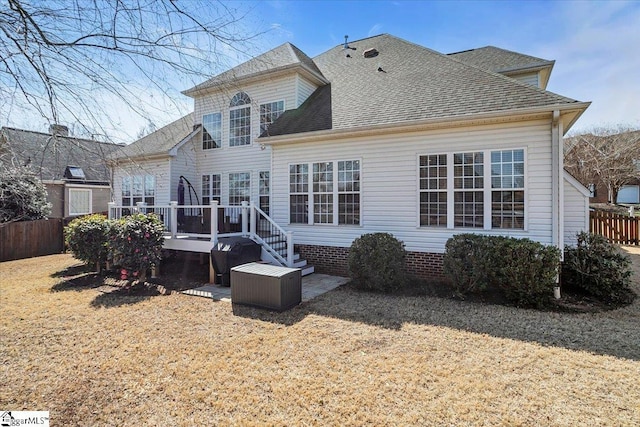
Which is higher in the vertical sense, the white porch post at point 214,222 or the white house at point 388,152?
the white house at point 388,152

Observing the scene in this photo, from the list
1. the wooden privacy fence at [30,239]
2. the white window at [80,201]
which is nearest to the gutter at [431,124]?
the wooden privacy fence at [30,239]

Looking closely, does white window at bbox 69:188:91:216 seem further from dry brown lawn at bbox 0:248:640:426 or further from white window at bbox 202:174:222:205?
dry brown lawn at bbox 0:248:640:426

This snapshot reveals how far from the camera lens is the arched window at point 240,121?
12.1m

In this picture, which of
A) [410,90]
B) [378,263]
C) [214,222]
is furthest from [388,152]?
[214,222]

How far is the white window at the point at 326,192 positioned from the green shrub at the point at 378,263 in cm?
158

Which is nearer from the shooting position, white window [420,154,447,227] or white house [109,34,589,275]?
white house [109,34,589,275]

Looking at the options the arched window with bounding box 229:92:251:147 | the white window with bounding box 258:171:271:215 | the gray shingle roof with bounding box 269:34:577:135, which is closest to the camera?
the gray shingle roof with bounding box 269:34:577:135

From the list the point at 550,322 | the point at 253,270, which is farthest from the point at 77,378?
the point at 550,322

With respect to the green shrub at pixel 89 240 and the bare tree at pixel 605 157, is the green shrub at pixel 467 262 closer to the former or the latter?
the green shrub at pixel 89 240

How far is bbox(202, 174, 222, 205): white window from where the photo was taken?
12715 millimetres

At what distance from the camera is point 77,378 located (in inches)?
150

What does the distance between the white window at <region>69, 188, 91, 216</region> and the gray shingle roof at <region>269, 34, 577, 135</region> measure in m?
14.4

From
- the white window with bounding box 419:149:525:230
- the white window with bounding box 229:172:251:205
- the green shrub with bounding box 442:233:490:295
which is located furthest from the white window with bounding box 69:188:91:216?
the green shrub with bounding box 442:233:490:295

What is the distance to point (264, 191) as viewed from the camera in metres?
11.6
